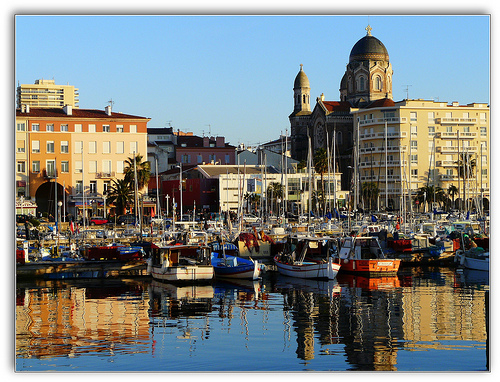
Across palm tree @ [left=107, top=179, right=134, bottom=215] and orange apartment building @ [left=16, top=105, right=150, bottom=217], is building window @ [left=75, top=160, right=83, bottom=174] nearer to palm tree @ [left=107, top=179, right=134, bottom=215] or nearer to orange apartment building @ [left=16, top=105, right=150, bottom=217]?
orange apartment building @ [left=16, top=105, right=150, bottom=217]

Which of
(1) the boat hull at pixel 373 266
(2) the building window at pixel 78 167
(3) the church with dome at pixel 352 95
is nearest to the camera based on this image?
(1) the boat hull at pixel 373 266

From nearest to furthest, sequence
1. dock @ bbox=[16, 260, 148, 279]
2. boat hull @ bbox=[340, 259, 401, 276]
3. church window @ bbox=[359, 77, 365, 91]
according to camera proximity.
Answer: dock @ bbox=[16, 260, 148, 279] < boat hull @ bbox=[340, 259, 401, 276] < church window @ bbox=[359, 77, 365, 91]

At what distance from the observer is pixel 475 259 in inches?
1638

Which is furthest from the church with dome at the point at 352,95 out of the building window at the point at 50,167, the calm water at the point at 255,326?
the calm water at the point at 255,326

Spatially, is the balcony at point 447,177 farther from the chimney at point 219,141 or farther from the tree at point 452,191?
the chimney at point 219,141

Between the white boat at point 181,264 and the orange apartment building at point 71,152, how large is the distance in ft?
120

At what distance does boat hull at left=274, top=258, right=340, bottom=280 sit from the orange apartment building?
126 ft

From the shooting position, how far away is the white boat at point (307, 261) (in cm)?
3719

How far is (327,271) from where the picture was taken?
37062mm

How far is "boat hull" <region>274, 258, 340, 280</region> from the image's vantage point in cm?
3706

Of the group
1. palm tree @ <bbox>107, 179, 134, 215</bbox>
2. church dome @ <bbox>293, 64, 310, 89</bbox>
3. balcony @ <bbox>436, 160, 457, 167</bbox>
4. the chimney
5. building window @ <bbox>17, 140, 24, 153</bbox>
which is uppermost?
church dome @ <bbox>293, 64, 310, 89</bbox>

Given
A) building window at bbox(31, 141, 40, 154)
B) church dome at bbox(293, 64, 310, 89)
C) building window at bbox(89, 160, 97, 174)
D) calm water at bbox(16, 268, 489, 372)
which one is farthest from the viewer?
church dome at bbox(293, 64, 310, 89)

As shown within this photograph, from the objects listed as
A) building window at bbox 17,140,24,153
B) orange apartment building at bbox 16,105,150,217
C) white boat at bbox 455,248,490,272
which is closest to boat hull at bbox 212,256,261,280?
white boat at bbox 455,248,490,272

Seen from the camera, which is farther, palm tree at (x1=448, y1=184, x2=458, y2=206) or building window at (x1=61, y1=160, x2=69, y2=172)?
palm tree at (x1=448, y1=184, x2=458, y2=206)
